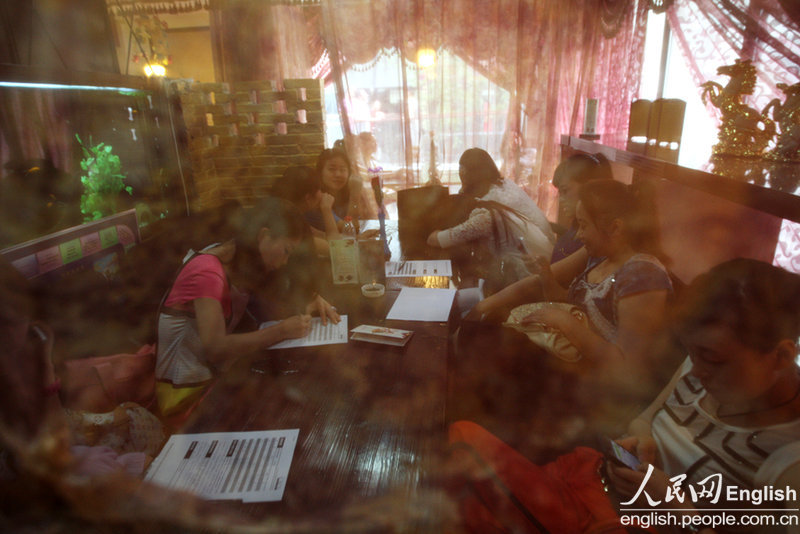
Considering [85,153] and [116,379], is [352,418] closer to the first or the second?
[116,379]

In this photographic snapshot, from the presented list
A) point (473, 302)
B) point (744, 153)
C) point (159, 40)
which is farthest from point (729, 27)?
point (159, 40)

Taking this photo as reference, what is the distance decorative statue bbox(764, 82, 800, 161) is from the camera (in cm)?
142

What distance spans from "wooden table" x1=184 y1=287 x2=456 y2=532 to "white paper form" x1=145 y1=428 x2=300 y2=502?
2cm

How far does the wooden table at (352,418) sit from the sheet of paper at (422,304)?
83 millimetres

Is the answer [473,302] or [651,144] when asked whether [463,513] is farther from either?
[651,144]

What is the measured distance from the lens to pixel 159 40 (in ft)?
15.9

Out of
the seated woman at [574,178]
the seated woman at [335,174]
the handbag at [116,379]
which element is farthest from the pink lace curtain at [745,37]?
the handbag at [116,379]

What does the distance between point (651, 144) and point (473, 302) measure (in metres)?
1.13

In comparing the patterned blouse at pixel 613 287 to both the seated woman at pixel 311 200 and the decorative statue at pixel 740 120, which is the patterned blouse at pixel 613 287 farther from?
the seated woman at pixel 311 200

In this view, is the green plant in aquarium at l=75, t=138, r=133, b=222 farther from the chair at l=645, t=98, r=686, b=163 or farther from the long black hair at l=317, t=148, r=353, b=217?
the chair at l=645, t=98, r=686, b=163

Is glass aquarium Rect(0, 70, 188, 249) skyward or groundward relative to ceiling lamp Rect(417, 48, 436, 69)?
groundward

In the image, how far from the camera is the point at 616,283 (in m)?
1.25

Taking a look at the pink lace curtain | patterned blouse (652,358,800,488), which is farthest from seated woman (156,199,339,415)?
the pink lace curtain

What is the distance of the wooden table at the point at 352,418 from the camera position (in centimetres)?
71
